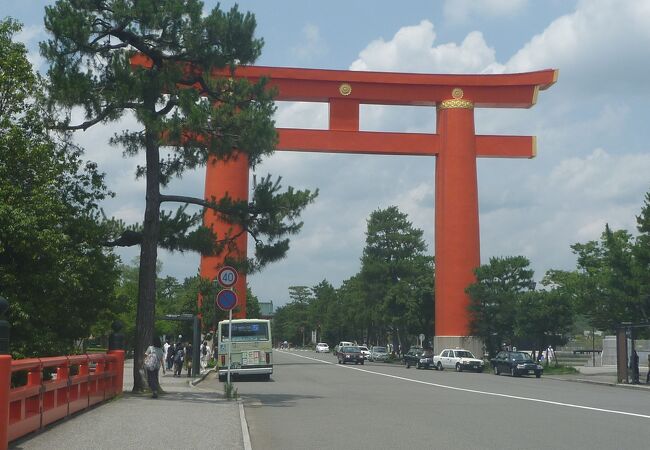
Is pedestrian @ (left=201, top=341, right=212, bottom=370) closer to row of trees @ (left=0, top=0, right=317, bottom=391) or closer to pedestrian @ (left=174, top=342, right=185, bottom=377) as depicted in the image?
pedestrian @ (left=174, top=342, right=185, bottom=377)

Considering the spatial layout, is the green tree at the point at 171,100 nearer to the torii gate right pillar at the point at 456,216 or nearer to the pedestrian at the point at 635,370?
the pedestrian at the point at 635,370

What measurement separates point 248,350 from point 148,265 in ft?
40.4

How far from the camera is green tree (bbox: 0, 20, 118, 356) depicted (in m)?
19.2

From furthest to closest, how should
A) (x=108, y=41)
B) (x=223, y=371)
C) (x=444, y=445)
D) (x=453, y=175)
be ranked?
1. (x=453, y=175)
2. (x=223, y=371)
3. (x=108, y=41)
4. (x=444, y=445)

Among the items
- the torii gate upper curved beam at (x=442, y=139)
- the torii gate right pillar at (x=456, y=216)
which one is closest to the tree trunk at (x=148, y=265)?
the torii gate upper curved beam at (x=442, y=139)

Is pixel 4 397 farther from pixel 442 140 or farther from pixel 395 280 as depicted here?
pixel 395 280

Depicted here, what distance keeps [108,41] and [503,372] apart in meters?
32.4

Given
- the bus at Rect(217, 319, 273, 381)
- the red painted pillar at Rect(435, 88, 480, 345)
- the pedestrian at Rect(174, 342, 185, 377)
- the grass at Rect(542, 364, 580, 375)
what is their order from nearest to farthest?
the bus at Rect(217, 319, 273, 381)
the pedestrian at Rect(174, 342, 185, 377)
the grass at Rect(542, 364, 580, 375)
the red painted pillar at Rect(435, 88, 480, 345)

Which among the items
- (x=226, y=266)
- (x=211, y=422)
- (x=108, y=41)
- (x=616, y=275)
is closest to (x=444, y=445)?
→ (x=211, y=422)

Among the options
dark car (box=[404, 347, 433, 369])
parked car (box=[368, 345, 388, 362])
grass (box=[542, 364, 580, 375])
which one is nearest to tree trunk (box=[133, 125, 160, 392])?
grass (box=[542, 364, 580, 375])

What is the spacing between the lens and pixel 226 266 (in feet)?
70.6

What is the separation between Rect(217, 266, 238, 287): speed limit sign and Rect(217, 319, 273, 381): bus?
40.3 feet

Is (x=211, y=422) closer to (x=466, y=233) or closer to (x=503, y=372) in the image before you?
(x=503, y=372)

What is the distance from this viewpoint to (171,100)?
69.5ft
